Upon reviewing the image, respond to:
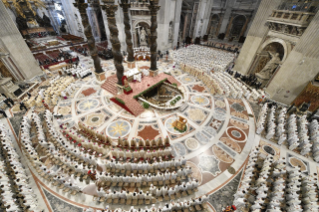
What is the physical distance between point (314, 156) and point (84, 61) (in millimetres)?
28585

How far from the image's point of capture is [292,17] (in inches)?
505

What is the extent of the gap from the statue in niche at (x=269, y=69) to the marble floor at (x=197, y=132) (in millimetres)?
4555

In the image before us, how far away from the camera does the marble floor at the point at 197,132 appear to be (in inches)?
312

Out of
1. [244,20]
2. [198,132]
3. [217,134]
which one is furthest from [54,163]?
[244,20]

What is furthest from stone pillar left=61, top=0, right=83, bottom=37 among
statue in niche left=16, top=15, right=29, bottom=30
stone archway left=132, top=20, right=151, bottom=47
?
stone archway left=132, top=20, right=151, bottom=47

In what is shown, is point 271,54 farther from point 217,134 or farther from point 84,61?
point 84,61

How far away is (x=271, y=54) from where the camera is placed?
52.2ft

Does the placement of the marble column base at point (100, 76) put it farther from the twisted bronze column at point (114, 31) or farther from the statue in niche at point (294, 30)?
the statue in niche at point (294, 30)

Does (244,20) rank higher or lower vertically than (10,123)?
higher

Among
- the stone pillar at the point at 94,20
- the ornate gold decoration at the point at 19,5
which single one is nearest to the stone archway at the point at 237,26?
the stone pillar at the point at 94,20

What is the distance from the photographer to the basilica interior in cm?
755

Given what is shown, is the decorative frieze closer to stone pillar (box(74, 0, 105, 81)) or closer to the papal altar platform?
the papal altar platform

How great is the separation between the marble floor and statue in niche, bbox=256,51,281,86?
14.9ft

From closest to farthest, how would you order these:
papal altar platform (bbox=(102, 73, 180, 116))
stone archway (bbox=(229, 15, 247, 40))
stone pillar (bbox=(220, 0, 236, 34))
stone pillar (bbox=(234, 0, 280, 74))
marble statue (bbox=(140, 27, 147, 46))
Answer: papal altar platform (bbox=(102, 73, 180, 116))
stone pillar (bbox=(234, 0, 280, 74))
marble statue (bbox=(140, 27, 147, 46))
stone pillar (bbox=(220, 0, 236, 34))
stone archway (bbox=(229, 15, 247, 40))
